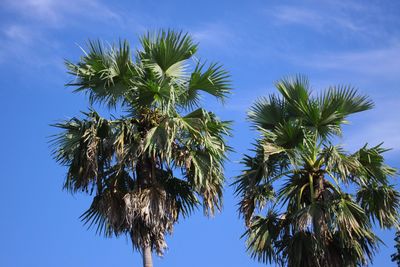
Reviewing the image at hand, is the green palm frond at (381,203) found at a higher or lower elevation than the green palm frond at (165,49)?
lower

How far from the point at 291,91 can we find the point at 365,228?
3.25m

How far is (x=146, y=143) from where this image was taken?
14.0 m

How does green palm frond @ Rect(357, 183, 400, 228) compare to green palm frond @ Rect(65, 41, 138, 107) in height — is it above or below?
below

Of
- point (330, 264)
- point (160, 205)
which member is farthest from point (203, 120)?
point (330, 264)

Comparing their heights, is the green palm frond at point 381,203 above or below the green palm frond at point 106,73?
below

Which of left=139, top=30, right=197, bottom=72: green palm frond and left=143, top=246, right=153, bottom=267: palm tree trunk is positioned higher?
left=139, top=30, right=197, bottom=72: green palm frond

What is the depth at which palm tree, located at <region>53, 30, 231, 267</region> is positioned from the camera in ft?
45.9

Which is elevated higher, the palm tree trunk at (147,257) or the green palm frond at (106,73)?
the green palm frond at (106,73)

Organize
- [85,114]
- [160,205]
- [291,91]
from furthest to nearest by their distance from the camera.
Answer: [291,91] < [85,114] < [160,205]

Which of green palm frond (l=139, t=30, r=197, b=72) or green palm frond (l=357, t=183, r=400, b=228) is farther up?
green palm frond (l=139, t=30, r=197, b=72)

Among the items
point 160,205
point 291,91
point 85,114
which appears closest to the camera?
point 160,205

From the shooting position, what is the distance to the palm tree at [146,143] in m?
14.0

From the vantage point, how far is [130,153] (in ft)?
46.5

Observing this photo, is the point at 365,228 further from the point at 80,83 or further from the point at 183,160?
the point at 80,83
